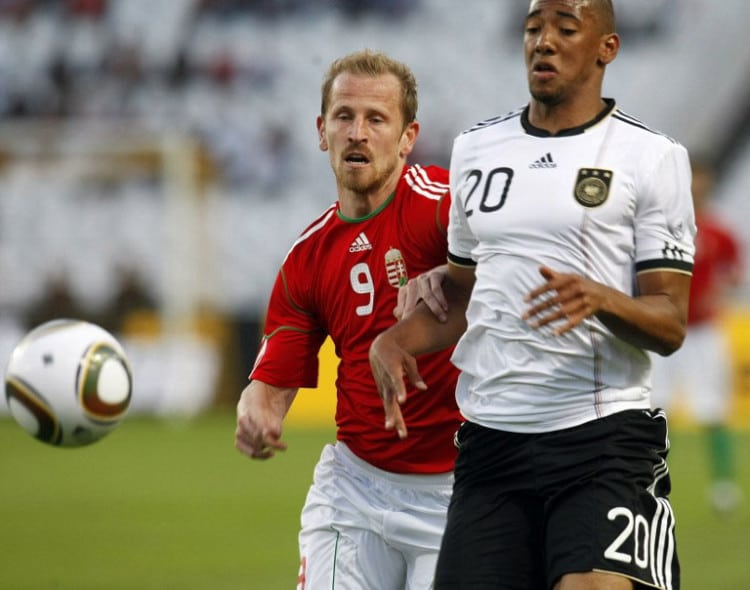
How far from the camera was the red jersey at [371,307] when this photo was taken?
16.0ft

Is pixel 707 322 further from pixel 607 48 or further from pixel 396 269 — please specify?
pixel 607 48

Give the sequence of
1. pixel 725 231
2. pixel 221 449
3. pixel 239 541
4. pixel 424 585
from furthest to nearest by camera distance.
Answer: pixel 221 449 < pixel 725 231 < pixel 239 541 < pixel 424 585

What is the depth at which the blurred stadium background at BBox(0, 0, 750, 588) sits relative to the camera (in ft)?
68.9

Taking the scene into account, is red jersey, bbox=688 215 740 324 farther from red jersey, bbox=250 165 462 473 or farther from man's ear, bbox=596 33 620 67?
man's ear, bbox=596 33 620 67

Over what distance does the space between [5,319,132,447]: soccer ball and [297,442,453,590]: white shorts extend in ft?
3.97

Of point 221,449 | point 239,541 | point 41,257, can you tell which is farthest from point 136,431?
point 239,541

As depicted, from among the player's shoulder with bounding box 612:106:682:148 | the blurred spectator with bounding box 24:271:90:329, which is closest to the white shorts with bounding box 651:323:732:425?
the player's shoulder with bounding box 612:106:682:148

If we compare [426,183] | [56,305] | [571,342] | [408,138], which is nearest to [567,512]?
[571,342]

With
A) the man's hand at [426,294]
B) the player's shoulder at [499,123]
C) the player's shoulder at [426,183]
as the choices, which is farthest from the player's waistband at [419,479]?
the player's shoulder at [499,123]

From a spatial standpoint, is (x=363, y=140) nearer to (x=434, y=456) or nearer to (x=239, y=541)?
(x=434, y=456)

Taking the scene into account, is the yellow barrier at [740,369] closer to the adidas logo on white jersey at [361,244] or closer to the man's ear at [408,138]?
the man's ear at [408,138]

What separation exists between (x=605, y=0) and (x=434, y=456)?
170 centimetres

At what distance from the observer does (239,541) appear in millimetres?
9945

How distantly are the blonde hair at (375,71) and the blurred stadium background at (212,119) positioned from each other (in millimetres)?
14589
